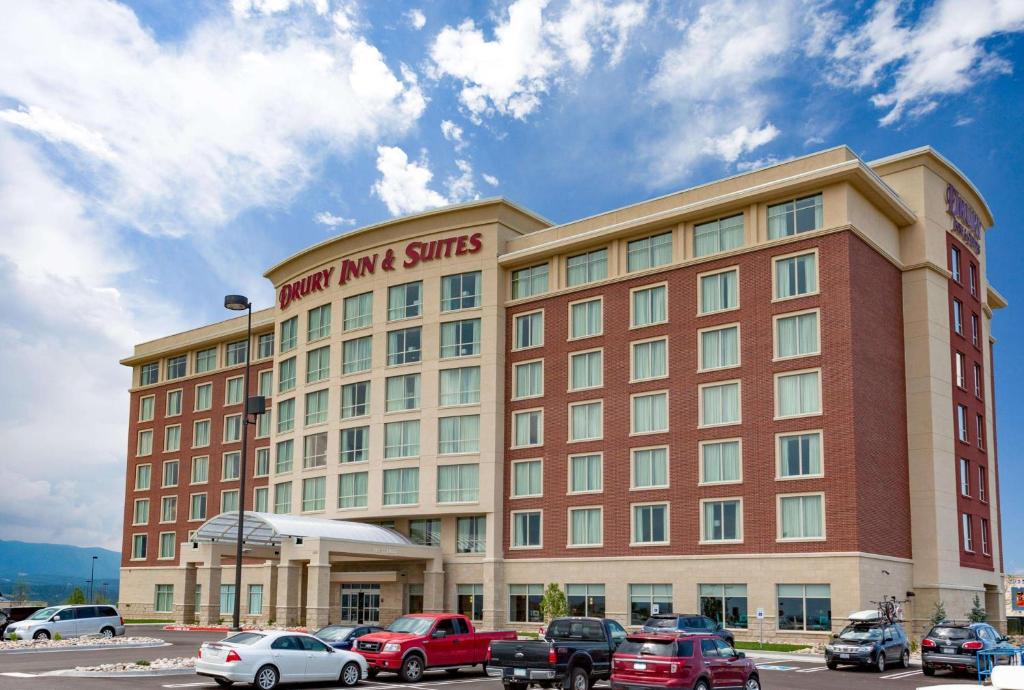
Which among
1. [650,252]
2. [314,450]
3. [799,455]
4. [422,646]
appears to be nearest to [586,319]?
[650,252]

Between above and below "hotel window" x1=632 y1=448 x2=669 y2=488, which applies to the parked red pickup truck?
below

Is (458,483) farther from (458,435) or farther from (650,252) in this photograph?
(650,252)

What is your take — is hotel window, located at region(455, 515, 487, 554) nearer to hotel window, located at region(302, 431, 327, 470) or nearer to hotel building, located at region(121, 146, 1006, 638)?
hotel building, located at region(121, 146, 1006, 638)

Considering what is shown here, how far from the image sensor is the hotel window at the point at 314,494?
6669cm

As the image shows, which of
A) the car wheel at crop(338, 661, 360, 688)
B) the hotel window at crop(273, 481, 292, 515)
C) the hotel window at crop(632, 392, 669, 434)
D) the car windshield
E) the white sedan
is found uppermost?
the hotel window at crop(632, 392, 669, 434)

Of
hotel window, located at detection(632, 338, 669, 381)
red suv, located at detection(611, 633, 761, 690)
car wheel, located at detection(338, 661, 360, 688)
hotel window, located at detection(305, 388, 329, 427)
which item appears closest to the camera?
red suv, located at detection(611, 633, 761, 690)

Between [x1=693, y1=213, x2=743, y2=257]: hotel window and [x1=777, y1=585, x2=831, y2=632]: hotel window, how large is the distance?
1689cm

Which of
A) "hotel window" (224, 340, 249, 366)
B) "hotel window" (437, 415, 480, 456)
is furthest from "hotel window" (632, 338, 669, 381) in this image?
"hotel window" (224, 340, 249, 366)

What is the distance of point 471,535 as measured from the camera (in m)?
60.2

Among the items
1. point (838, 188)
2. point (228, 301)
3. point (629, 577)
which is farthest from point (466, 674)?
point (838, 188)

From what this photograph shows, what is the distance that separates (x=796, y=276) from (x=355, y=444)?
29207 millimetres

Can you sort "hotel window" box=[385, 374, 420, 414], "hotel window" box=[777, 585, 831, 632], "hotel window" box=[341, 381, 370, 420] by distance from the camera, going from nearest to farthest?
"hotel window" box=[777, 585, 831, 632], "hotel window" box=[385, 374, 420, 414], "hotel window" box=[341, 381, 370, 420]

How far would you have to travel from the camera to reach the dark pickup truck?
84.1 feet

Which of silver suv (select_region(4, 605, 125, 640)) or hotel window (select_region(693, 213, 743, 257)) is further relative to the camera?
hotel window (select_region(693, 213, 743, 257))
